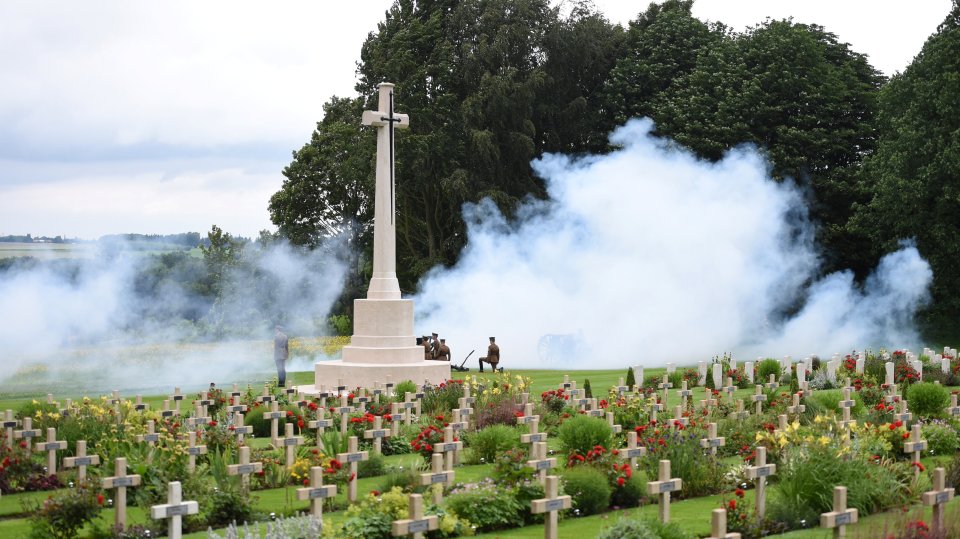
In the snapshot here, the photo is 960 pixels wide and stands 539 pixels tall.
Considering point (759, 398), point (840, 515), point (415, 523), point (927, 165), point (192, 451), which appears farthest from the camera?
point (927, 165)

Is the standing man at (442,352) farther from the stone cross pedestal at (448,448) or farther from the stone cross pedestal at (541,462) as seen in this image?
the stone cross pedestal at (541,462)

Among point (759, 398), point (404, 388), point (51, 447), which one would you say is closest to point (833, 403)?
point (759, 398)

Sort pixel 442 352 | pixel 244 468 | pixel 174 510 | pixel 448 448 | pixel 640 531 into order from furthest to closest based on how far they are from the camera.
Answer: pixel 442 352, pixel 448 448, pixel 244 468, pixel 174 510, pixel 640 531

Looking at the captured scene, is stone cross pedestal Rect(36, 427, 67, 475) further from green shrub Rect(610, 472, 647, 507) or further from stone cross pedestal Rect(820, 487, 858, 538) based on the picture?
stone cross pedestal Rect(820, 487, 858, 538)

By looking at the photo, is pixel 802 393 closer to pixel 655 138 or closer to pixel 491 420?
pixel 491 420

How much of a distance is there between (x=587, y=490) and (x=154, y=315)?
30962 millimetres

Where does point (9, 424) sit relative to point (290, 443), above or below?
above

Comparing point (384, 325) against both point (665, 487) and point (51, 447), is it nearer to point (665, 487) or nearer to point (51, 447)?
point (51, 447)

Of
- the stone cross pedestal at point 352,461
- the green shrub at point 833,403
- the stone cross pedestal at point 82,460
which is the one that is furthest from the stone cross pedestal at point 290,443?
the green shrub at point 833,403

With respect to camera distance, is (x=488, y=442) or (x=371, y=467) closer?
(x=371, y=467)

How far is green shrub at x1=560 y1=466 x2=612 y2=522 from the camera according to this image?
13.0 metres

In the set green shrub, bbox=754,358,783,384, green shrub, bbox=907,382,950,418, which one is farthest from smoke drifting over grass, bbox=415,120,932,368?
green shrub, bbox=907,382,950,418

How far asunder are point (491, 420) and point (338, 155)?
34.8 meters

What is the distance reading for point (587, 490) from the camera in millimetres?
12953
